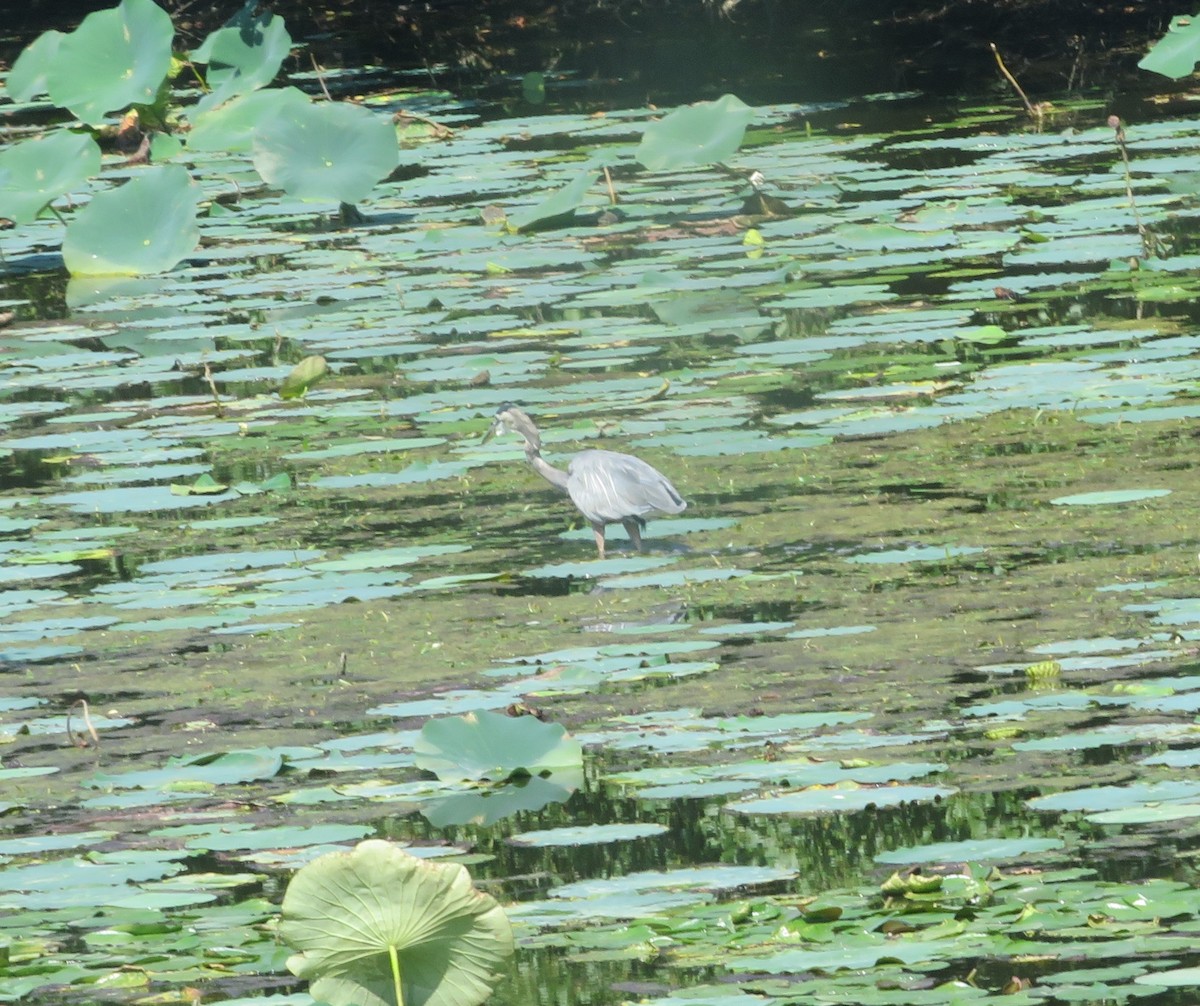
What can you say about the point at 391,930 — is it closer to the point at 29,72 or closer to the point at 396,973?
the point at 396,973

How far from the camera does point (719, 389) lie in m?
6.68

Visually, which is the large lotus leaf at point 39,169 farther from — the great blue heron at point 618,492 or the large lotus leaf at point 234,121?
the great blue heron at point 618,492

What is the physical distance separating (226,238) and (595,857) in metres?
6.63

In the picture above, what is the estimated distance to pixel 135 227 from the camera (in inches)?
346

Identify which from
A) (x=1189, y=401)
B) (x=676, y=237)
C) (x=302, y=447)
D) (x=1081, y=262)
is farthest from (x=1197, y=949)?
(x=676, y=237)

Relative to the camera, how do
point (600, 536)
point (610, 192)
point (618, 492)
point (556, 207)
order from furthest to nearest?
point (610, 192), point (556, 207), point (600, 536), point (618, 492)

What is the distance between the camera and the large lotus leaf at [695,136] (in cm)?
975

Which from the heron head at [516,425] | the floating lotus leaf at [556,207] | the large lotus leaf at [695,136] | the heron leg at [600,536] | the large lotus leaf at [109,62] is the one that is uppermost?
the large lotus leaf at [109,62]

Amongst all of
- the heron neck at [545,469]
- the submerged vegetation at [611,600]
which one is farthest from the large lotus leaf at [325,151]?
the heron neck at [545,469]

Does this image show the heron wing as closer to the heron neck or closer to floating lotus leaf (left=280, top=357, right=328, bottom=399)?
the heron neck

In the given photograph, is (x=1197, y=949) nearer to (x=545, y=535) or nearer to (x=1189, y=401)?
(x=545, y=535)

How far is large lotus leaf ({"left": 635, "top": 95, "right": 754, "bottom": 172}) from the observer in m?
9.75

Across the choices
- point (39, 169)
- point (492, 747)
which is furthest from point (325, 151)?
point (492, 747)

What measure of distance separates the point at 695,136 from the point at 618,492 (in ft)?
16.4
